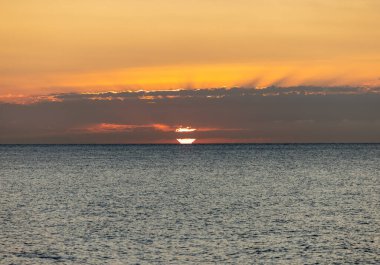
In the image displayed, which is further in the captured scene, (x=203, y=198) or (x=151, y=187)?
(x=151, y=187)

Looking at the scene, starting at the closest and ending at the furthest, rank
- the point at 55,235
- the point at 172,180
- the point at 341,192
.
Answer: the point at 55,235, the point at 341,192, the point at 172,180

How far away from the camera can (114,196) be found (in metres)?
86.5

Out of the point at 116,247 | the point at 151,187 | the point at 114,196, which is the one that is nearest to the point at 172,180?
the point at 151,187

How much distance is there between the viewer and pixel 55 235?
5228 cm

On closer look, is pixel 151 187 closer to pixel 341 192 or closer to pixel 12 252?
pixel 341 192

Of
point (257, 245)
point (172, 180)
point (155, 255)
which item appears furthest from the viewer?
point (172, 180)

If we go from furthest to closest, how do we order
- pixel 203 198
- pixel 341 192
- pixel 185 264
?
pixel 341 192
pixel 203 198
pixel 185 264

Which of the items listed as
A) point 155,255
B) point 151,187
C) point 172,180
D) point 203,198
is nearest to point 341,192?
point 203,198

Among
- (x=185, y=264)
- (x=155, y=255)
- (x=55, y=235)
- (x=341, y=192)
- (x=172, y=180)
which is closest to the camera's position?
(x=185, y=264)

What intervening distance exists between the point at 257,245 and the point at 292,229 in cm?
837

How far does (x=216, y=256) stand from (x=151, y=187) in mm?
58748

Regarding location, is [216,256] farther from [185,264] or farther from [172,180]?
[172,180]

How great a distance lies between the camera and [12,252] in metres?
44.8

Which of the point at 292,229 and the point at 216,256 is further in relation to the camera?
the point at 292,229
